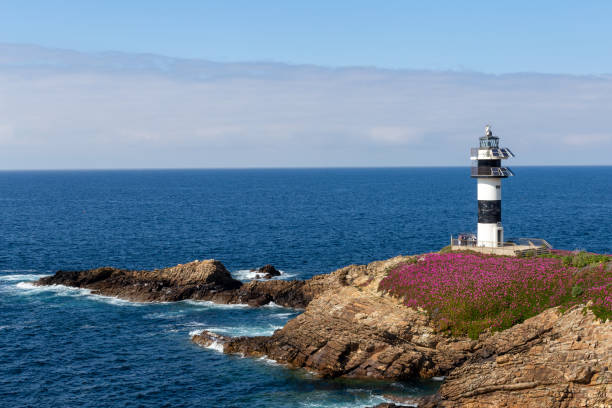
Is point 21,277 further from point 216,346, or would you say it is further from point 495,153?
point 495,153

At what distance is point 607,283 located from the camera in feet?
117

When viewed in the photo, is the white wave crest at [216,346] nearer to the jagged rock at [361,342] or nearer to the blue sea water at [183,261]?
the blue sea water at [183,261]

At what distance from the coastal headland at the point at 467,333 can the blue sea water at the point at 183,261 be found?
1.97 m

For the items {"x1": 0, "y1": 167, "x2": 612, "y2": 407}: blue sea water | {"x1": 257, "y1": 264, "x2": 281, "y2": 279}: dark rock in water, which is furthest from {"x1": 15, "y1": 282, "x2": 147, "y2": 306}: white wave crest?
{"x1": 257, "y1": 264, "x2": 281, "y2": 279}: dark rock in water

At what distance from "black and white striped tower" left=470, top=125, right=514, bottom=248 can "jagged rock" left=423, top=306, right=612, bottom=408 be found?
16875 mm

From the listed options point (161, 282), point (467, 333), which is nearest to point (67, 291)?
point (161, 282)

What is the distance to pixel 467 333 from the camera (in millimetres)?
37281

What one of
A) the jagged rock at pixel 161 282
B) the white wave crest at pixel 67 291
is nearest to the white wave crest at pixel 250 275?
the jagged rock at pixel 161 282

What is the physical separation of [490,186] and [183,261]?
4341 centimetres

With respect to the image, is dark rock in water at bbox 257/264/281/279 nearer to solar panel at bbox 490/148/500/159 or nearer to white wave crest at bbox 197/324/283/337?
white wave crest at bbox 197/324/283/337

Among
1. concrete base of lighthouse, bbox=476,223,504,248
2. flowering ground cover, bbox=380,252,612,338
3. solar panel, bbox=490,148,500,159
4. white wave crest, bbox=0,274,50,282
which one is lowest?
white wave crest, bbox=0,274,50,282

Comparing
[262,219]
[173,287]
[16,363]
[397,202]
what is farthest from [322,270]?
[397,202]

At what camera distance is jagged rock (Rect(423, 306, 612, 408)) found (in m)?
28.5

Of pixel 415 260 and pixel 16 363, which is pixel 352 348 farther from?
pixel 16 363
